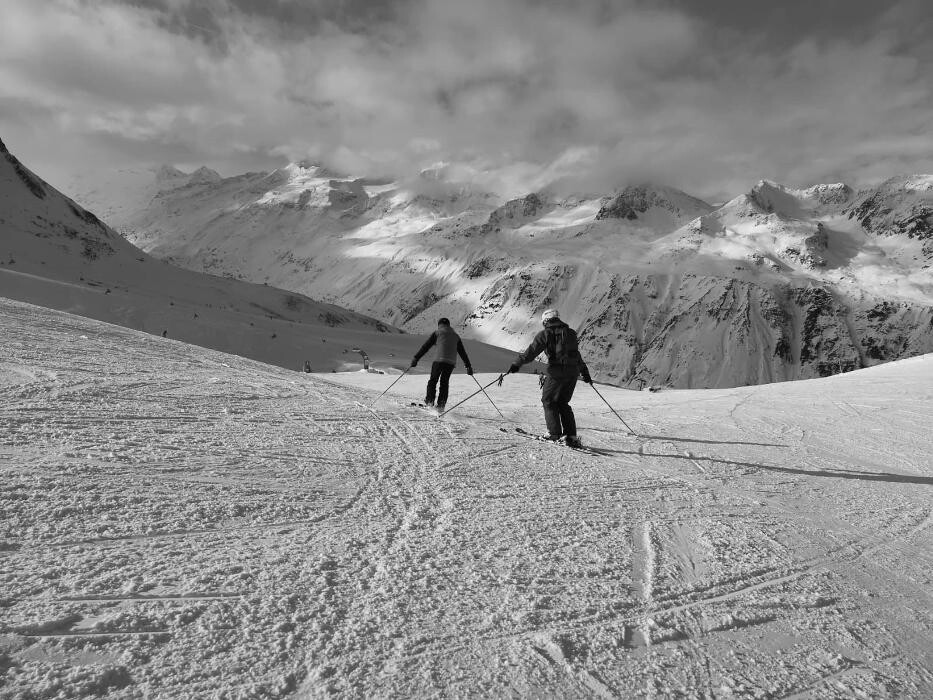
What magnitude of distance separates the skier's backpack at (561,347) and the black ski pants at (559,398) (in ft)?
0.42

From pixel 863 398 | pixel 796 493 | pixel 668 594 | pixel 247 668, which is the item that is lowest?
pixel 247 668

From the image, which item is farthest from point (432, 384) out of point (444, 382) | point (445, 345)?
point (445, 345)

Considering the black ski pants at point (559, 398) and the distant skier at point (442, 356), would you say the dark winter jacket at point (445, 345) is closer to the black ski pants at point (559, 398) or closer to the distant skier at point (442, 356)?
the distant skier at point (442, 356)

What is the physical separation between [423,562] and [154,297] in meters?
56.0

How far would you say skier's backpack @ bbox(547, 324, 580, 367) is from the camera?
8.43 meters

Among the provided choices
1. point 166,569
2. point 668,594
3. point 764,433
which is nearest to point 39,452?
point 166,569

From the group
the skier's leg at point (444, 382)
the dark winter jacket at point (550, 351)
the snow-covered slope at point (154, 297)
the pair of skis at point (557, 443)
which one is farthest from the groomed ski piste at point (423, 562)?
the snow-covered slope at point (154, 297)

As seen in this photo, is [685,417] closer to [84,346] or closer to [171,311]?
[84,346]

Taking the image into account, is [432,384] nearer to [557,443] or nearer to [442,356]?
[442,356]

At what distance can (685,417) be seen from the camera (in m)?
12.3

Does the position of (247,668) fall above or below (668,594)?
below

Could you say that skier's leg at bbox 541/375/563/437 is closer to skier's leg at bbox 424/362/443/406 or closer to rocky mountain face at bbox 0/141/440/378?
skier's leg at bbox 424/362/443/406

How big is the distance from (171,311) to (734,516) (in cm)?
4628

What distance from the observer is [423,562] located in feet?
13.4
